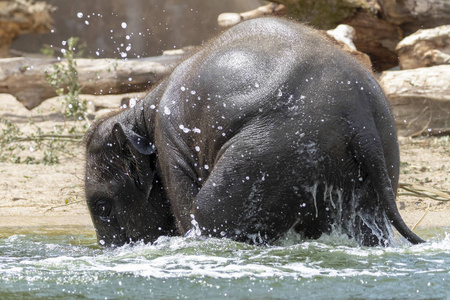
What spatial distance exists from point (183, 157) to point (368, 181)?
1.17 metres

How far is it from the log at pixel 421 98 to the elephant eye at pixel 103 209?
17.8 feet

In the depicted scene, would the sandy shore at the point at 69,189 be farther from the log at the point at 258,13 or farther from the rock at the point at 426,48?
the log at the point at 258,13

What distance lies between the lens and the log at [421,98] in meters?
9.94

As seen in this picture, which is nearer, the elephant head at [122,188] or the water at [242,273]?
the water at [242,273]

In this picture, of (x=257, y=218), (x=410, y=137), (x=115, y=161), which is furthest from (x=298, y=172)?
(x=410, y=137)

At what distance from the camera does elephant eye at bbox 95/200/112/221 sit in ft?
18.3

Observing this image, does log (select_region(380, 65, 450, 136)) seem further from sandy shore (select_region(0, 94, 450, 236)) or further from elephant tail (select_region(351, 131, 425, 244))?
elephant tail (select_region(351, 131, 425, 244))

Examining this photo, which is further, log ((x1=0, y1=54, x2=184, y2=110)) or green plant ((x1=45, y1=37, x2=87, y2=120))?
log ((x1=0, y1=54, x2=184, y2=110))

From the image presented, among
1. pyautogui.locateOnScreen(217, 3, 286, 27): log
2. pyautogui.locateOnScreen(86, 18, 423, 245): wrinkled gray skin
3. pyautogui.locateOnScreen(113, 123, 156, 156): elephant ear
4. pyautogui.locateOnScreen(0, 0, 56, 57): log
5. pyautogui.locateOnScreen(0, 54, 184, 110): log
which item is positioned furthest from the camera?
pyautogui.locateOnScreen(0, 0, 56, 57): log

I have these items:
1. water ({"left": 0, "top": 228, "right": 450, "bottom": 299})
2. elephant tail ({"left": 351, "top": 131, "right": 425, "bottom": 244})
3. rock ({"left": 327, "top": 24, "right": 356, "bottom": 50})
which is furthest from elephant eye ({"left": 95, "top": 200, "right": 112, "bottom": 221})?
rock ({"left": 327, "top": 24, "right": 356, "bottom": 50})

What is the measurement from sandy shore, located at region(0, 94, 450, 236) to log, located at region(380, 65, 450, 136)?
0.23m

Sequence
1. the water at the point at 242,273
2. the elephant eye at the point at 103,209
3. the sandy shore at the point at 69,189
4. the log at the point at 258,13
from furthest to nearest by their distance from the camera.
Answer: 1. the log at the point at 258,13
2. the sandy shore at the point at 69,189
3. the elephant eye at the point at 103,209
4. the water at the point at 242,273

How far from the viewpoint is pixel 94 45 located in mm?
19859

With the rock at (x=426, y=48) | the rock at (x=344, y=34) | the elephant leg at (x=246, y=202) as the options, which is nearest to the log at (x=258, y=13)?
the rock at (x=344, y=34)
